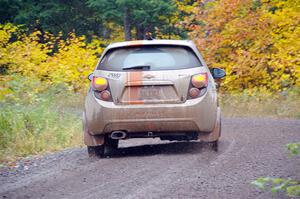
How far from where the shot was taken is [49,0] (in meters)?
39.0

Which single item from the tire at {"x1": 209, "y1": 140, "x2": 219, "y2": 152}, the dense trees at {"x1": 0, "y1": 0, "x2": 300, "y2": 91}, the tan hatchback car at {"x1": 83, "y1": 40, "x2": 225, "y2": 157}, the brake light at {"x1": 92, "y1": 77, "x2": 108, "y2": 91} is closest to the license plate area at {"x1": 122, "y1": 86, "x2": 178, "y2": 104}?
the tan hatchback car at {"x1": 83, "y1": 40, "x2": 225, "y2": 157}

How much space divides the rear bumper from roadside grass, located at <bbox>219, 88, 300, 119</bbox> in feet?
36.7

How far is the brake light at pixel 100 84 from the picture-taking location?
9.66 m

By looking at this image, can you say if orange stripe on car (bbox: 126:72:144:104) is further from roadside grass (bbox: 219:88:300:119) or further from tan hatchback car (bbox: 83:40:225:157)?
roadside grass (bbox: 219:88:300:119)

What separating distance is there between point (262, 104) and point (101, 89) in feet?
44.6

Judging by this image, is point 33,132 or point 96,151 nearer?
point 96,151

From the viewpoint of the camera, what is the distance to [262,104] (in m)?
22.6

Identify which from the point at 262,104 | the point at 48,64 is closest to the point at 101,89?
the point at 262,104

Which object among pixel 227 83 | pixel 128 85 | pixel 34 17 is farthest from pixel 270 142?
pixel 34 17

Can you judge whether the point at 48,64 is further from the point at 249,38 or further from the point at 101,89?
the point at 101,89

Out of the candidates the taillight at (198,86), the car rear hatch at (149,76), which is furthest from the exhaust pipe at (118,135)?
the taillight at (198,86)

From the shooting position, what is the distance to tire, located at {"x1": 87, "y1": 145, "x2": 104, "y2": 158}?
10125 mm

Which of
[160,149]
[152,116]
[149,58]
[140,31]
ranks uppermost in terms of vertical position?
[149,58]

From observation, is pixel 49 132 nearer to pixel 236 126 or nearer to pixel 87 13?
pixel 236 126
